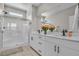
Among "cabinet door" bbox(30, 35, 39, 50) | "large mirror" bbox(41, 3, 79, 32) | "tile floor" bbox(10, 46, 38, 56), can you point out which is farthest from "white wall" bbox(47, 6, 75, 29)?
"tile floor" bbox(10, 46, 38, 56)

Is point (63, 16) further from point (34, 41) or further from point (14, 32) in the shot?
point (14, 32)

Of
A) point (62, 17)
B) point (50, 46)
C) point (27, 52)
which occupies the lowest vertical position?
point (27, 52)

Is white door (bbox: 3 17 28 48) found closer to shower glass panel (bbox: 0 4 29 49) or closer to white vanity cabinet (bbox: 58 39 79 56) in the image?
shower glass panel (bbox: 0 4 29 49)

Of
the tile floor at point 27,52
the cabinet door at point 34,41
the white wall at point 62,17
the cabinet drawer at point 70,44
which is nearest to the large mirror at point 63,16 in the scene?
the white wall at point 62,17

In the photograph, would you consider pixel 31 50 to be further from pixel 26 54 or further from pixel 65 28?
pixel 65 28

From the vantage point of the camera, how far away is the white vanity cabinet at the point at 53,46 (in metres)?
1.38

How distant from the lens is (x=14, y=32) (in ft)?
5.71

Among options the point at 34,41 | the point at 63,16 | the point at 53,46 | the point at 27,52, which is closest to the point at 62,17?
the point at 63,16

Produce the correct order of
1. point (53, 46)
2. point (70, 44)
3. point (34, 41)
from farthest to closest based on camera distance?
1. point (34, 41)
2. point (53, 46)
3. point (70, 44)

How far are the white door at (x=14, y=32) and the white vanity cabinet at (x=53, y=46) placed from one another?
0.20 m

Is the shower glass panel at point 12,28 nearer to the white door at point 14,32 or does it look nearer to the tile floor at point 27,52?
the white door at point 14,32

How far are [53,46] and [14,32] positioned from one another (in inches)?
27.3

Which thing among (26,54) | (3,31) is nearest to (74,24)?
(26,54)

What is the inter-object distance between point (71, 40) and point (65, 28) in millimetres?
307
